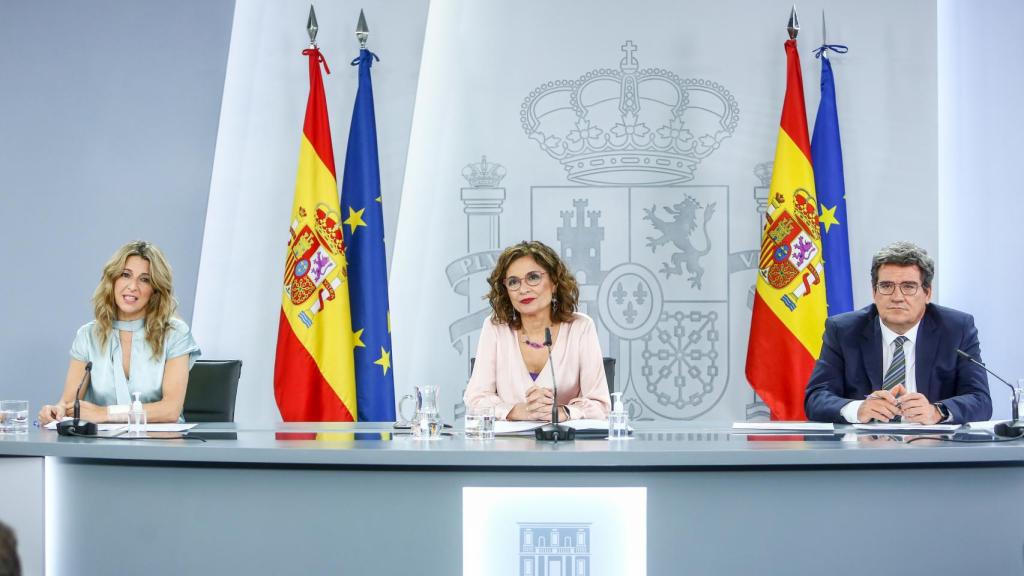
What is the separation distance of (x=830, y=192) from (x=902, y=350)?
135cm

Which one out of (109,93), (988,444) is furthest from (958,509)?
(109,93)

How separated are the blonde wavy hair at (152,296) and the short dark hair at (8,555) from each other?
2.10 meters

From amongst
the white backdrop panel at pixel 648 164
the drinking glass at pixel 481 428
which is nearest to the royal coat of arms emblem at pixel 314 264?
the white backdrop panel at pixel 648 164

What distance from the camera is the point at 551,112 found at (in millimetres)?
4227

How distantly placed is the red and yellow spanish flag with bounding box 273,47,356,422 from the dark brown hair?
1.15 m

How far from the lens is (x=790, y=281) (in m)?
3.87

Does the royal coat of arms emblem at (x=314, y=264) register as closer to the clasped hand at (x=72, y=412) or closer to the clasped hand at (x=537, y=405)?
the clasped hand at (x=72, y=412)

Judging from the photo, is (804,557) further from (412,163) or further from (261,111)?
(261,111)

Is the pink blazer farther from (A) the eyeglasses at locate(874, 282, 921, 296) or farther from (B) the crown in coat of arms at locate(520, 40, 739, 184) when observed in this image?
(B) the crown in coat of arms at locate(520, 40, 739, 184)

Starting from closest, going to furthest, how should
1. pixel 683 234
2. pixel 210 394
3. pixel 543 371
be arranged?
pixel 543 371 → pixel 210 394 → pixel 683 234

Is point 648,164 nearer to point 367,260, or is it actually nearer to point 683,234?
point 683,234

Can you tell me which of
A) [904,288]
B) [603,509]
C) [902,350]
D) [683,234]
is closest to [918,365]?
[902,350]

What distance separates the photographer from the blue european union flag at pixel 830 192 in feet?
12.9

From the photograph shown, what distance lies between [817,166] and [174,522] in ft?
10.1
